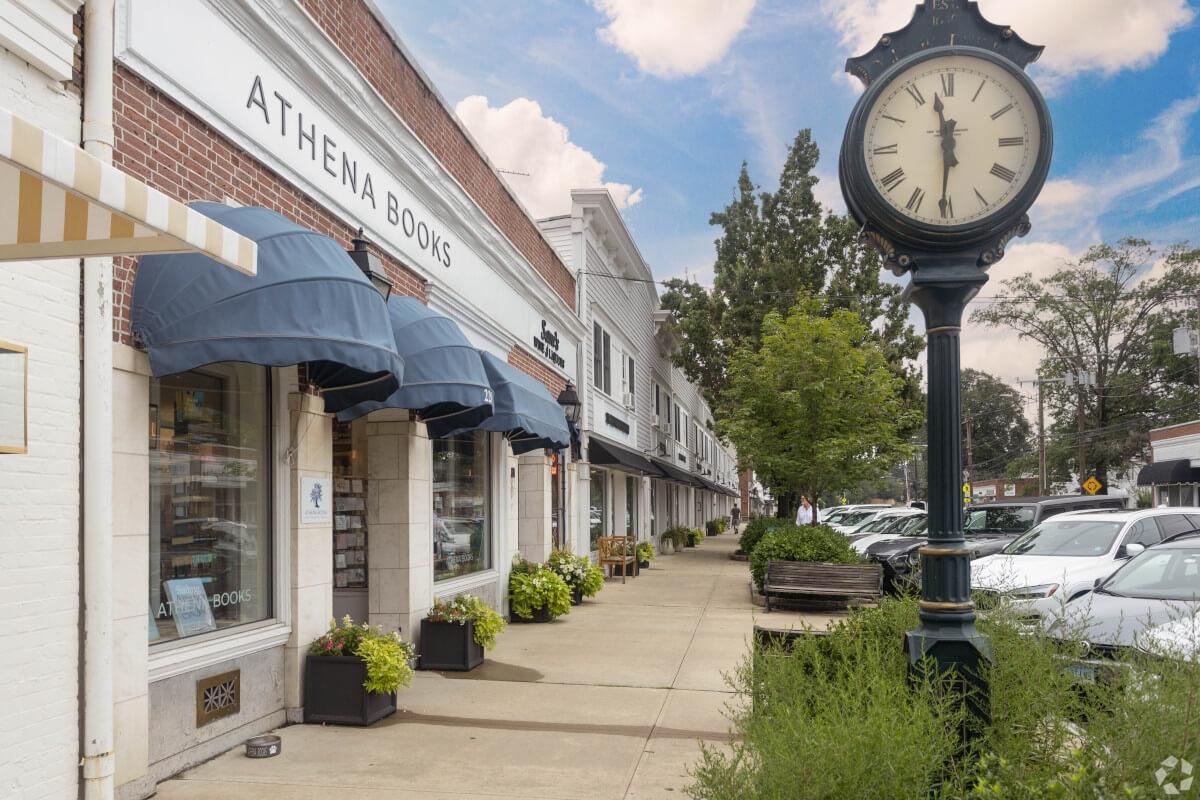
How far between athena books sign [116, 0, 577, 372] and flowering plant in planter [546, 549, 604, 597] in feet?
16.7

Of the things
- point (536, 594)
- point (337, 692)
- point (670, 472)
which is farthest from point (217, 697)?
point (670, 472)

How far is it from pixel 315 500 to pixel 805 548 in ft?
32.0

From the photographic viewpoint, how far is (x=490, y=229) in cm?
1280

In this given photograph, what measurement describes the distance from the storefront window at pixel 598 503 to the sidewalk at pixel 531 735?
9.76m

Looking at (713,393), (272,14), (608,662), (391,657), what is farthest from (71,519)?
(713,393)

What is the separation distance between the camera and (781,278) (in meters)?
28.7

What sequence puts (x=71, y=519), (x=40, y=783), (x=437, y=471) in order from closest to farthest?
(x=40, y=783) → (x=71, y=519) → (x=437, y=471)

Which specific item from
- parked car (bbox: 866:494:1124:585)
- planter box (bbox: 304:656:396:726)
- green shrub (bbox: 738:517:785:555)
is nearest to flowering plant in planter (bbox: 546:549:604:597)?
parked car (bbox: 866:494:1124:585)

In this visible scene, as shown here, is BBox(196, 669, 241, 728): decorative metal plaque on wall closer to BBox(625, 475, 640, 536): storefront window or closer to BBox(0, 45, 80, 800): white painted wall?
BBox(0, 45, 80, 800): white painted wall

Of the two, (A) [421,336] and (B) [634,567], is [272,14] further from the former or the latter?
(B) [634,567]

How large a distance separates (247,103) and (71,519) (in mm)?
3387

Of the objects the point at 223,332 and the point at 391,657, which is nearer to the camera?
the point at 223,332

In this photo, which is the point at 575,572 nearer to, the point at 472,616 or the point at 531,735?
the point at 472,616

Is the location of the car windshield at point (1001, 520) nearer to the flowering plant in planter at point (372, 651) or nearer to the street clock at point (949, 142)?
the flowering plant in planter at point (372, 651)
